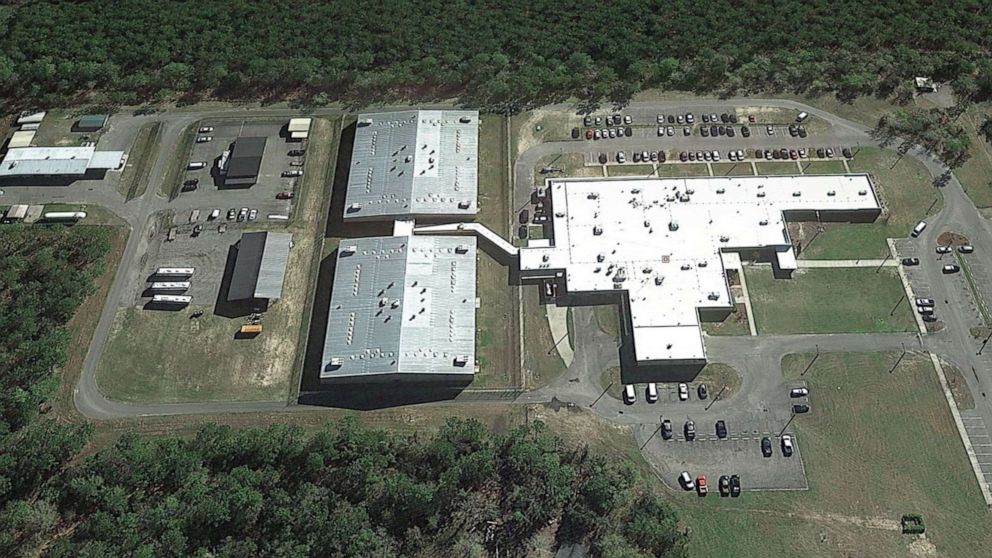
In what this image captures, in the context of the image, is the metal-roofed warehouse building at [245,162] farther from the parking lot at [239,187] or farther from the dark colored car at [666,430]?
the dark colored car at [666,430]

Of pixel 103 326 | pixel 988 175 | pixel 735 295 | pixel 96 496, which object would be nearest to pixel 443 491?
pixel 96 496

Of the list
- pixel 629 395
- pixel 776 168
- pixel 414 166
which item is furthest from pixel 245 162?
pixel 776 168

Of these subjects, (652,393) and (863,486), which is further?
(652,393)

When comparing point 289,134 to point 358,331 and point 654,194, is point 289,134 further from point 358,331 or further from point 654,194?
point 654,194

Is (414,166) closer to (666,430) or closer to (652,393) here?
(652,393)

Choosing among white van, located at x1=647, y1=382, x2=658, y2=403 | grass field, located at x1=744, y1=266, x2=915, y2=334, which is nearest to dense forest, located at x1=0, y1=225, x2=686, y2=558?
white van, located at x1=647, y1=382, x2=658, y2=403

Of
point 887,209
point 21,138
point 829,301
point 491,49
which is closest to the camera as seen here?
point 829,301

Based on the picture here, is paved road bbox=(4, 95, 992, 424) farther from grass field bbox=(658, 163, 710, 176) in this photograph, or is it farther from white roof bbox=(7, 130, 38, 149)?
white roof bbox=(7, 130, 38, 149)
